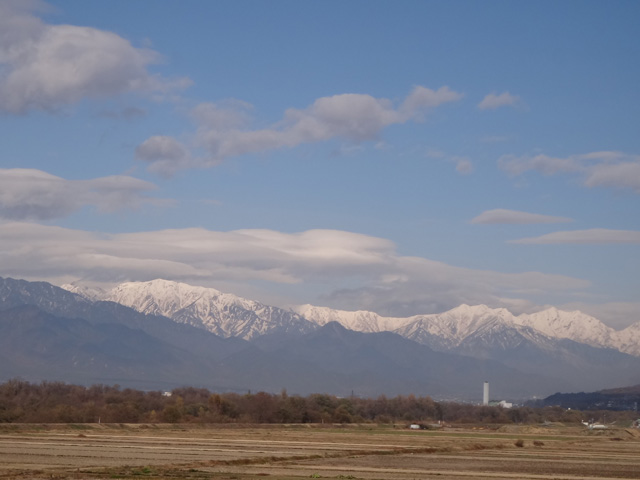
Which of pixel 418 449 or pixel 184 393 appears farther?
pixel 184 393

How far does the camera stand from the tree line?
117 metres

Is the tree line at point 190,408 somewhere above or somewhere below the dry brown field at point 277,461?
above

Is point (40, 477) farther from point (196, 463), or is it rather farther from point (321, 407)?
point (321, 407)

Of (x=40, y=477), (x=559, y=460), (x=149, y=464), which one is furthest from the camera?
(x=559, y=460)

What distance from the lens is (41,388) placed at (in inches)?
6471

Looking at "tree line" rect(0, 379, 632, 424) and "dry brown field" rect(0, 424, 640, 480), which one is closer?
"dry brown field" rect(0, 424, 640, 480)

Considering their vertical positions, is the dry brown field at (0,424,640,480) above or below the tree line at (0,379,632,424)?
below

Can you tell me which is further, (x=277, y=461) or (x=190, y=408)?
(x=190, y=408)

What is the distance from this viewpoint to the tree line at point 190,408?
116562 mm

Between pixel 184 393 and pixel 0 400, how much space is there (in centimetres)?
6907

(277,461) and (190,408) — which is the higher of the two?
(190,408)

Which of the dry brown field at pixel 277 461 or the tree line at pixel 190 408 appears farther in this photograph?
the tree line at pixel 190 408

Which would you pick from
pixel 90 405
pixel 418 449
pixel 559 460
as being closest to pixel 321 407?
pixel 90 405

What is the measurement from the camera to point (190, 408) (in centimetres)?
13512
